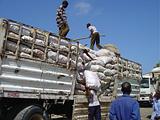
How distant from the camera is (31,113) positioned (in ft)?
22.3

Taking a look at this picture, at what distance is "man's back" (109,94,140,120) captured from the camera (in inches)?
187

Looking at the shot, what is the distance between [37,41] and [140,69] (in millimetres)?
7859

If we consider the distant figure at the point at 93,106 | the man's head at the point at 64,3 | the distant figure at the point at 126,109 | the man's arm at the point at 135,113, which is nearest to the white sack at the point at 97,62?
the distant figure at the point at 93,106

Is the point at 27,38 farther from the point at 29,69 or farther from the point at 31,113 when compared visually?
the point at 31,113

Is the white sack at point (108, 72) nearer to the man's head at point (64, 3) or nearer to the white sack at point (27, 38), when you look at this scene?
the man's head at point (64, 3)

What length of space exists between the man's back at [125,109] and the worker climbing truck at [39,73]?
7.40ft

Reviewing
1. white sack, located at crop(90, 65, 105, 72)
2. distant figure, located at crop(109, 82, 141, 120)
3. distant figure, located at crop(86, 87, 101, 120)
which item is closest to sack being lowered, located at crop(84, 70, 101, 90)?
distant figure, located at crop(86, 87, 101, 120)

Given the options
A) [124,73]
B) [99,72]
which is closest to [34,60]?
[99,72]

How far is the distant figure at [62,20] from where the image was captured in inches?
412

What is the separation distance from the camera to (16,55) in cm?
646

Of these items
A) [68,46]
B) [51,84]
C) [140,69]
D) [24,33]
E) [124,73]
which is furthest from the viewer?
[140,69]

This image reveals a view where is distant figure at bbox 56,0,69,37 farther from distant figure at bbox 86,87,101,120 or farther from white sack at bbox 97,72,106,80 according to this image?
distant figure at bbox 86,87,101,120

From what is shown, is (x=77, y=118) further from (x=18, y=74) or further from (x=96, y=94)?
(x=18, y=74)

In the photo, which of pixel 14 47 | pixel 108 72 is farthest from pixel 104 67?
pixel 14 47
